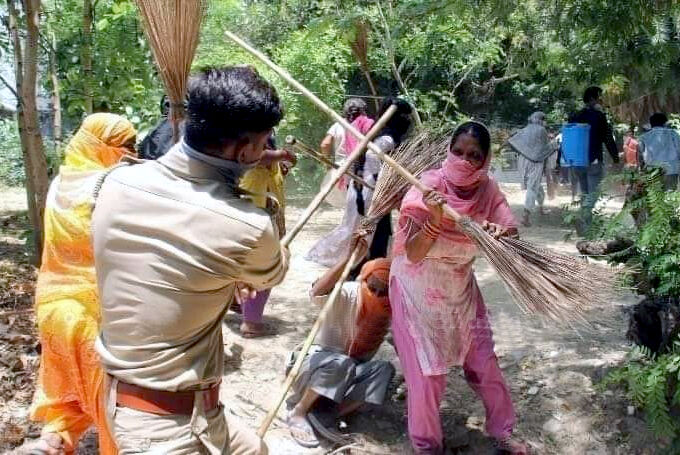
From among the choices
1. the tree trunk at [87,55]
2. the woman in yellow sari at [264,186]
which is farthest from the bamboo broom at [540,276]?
the tree trunk at [87,55]

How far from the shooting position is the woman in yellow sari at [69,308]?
9.43 ft

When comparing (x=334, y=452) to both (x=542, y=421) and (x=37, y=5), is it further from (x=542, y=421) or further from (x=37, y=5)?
(x=37, y=5)

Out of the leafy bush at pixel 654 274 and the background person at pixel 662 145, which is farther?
the background person at pixel 662 145

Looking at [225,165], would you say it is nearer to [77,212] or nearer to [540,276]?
[77,212]

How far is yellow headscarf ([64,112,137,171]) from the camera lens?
3.07 m

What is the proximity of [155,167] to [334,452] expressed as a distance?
2.23 meters

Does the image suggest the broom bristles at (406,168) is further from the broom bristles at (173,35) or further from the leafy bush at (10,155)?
the leafy bush at (10,155)

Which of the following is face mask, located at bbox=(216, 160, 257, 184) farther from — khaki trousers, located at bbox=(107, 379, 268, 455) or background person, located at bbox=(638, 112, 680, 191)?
background person, located at bbox=(638, 112, 680, 191)

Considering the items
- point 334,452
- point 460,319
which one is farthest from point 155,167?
point 334,452

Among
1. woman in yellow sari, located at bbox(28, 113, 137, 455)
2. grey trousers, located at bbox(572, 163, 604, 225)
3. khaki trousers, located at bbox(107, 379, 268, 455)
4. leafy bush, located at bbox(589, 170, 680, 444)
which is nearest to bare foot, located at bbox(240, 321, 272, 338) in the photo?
woman in yellow sari, located at bbox(28, 113, 137, 455)

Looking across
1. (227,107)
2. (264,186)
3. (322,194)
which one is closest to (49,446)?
(322,194)

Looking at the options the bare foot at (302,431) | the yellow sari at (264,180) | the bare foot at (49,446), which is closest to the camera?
the bare foot at (49,446)

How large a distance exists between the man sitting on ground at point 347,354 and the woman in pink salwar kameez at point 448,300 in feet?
1.14

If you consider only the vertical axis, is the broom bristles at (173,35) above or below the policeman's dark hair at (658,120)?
above
